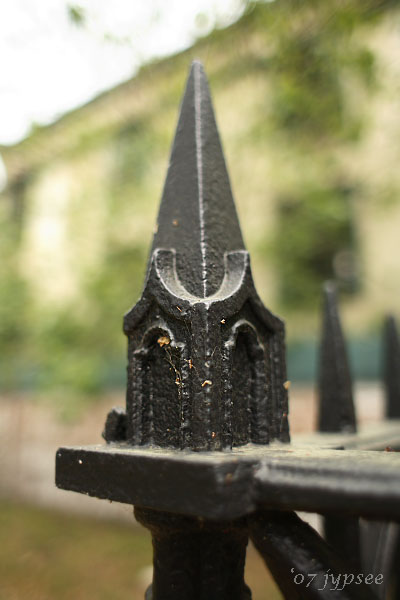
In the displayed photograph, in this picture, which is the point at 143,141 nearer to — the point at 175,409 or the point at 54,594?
the point at 54,594

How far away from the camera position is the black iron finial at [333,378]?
2215mm

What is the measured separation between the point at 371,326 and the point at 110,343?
5397mm

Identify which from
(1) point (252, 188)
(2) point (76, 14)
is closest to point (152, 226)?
(1) point (252, 188)

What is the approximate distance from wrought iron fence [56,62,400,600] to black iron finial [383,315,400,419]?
4.02 feet

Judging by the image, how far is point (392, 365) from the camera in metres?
2.91

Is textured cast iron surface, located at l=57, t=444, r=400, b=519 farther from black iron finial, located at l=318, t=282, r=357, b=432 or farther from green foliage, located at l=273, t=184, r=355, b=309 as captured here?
green foliage, located at l=273, t=184, r=355, b=309

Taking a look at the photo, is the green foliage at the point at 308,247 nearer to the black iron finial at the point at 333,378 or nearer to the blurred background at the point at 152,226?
the blurred background at the point at 152,226

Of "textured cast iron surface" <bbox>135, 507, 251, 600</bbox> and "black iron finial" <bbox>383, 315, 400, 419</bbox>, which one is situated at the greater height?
"black iron finial" <bbox>383, 315, 400, 419</bbox>

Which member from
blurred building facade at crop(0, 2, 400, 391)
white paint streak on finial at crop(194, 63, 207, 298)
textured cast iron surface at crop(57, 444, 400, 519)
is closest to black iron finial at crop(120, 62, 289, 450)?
white paint streak on finial at crop(194, 63, 207, 298)

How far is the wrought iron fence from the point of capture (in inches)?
41.3

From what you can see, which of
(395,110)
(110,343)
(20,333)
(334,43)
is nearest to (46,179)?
(20,333)

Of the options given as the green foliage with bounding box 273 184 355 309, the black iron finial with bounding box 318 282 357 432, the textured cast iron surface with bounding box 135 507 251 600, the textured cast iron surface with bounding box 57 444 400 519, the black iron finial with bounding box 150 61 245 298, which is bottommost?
the textured cast iron surface with bounding box 135 507 251 600

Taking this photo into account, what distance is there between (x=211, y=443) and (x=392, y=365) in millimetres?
2087

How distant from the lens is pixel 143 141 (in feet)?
29.4
